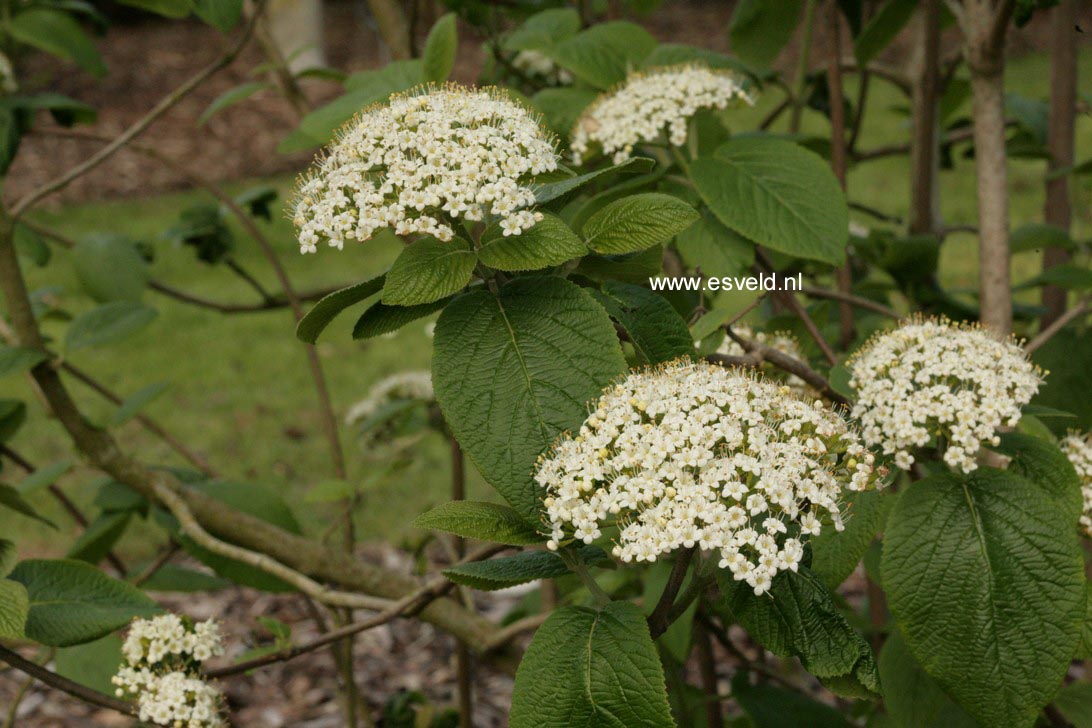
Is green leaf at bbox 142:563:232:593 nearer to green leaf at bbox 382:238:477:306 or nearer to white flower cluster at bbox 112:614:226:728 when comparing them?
white flower cluster at bbox 112:614:226:728

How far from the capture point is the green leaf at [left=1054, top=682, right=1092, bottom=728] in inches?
60.3

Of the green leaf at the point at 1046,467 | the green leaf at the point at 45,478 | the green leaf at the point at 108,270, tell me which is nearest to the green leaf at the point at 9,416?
the green leaf at the point at 45,478

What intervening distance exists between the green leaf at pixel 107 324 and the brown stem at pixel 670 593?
4.02 ft

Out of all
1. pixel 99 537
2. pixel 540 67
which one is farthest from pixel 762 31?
pixel 99 537

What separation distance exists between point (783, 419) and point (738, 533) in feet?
0.67

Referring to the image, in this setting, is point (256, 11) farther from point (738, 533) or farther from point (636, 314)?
point (738, 533)

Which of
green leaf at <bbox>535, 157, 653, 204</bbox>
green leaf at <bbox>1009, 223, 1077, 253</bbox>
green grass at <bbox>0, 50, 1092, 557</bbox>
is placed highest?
green grass at <bbox>0, 50, 1092, 557</bbox>

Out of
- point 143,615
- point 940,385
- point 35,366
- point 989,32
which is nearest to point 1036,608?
point 940,385

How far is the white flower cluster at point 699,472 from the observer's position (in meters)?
1.04

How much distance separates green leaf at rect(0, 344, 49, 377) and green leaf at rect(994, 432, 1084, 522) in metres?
1.41

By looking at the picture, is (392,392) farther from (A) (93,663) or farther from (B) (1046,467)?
(B) (1046,467)

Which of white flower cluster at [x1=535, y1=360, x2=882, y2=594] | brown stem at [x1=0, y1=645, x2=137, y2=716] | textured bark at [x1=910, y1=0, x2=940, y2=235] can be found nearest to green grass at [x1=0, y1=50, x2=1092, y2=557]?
textured bark at [x1=910, y1=0, x2=940, y2=235]

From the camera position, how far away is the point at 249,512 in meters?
2.10

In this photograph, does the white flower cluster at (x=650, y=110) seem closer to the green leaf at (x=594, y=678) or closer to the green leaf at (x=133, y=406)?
the green leaf at (x=594, y=678)
